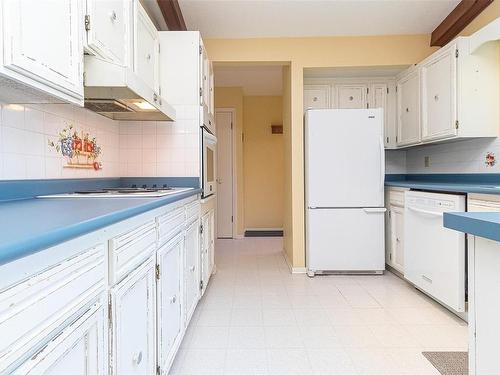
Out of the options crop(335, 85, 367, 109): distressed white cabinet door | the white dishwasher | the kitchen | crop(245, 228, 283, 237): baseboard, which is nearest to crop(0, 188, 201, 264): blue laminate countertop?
the kitchen

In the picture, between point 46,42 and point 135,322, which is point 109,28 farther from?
point 135,322

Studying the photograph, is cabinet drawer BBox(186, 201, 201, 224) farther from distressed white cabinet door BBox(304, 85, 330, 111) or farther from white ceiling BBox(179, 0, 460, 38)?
distressed white cabinet door BBox(304, 85, 330, 111)

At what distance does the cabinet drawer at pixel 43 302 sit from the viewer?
1.69ft

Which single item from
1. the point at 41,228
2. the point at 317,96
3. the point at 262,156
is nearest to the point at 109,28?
the point at 41,228

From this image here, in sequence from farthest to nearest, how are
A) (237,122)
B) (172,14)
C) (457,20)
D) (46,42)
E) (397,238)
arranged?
1. (237,122)
2. (397,238)
3. (457,20)
4. (172,14)
5. (46,42)

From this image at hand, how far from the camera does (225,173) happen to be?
542 cm

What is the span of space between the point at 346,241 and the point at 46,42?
2841 mm

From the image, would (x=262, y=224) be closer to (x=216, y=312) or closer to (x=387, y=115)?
(x=387, y=115)

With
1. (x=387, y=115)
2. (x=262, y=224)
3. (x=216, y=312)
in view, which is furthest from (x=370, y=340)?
(x=262, y=224)

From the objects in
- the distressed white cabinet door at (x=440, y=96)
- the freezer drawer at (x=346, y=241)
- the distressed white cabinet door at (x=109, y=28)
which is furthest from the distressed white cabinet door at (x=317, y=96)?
the distressed white cabinet door at (x=109, y=28)

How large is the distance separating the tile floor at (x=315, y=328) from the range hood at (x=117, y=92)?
1.40 meters

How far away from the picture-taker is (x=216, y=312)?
2.30 metres

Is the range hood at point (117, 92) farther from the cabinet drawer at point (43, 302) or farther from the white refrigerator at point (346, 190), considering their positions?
the white refrigerator at point (346, 190)

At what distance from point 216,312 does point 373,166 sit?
6.56 ft
